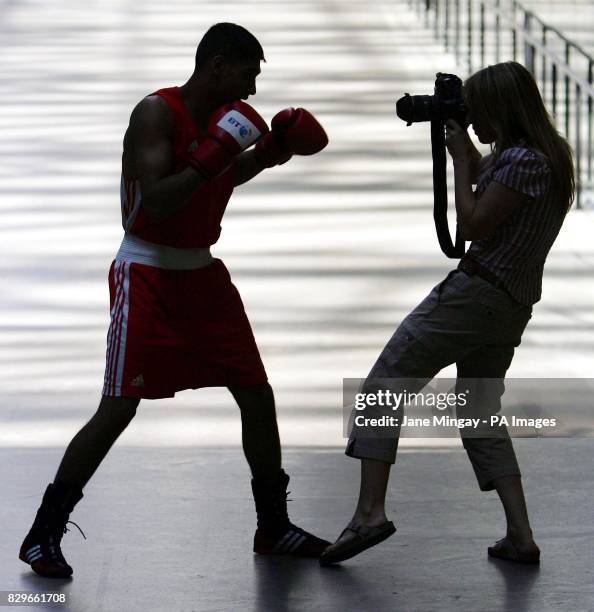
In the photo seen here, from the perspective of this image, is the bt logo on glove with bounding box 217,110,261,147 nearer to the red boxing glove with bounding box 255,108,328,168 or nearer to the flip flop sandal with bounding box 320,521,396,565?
the red boxing glove with bounding box 255,108,328,168

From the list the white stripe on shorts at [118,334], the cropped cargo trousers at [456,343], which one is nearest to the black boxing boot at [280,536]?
the cropped cargo trousers at [456,343]

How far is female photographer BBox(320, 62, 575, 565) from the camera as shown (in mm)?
4195

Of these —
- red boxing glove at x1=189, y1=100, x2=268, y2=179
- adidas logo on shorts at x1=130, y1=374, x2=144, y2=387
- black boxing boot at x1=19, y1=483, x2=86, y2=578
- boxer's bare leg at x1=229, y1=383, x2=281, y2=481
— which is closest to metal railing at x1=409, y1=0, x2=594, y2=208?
boxer's bare leg at x1=229, y1=383, x2=281, y2=481

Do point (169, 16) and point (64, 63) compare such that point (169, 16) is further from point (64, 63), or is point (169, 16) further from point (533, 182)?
point (533, 182)

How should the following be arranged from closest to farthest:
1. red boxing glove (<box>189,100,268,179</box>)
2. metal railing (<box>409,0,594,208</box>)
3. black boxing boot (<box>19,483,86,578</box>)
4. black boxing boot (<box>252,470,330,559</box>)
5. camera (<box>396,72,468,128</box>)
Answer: red boxing glove (<box>189,100,268,179</box>), black boxing boot (<box>19,483,86,578</box>), camera (<box>396,72,468,128</box>), black boxing boot (<box>252,470,330,559</box>), metal railing (<box>409,0,594,208</box>)

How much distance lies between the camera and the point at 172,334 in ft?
14.3

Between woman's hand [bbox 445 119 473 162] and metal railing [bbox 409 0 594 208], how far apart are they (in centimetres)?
473

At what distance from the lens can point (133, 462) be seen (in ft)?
17.5

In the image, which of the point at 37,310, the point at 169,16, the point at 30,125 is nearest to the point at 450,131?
the point at 37,310

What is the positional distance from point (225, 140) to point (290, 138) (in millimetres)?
340

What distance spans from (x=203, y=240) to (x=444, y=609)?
1252 mm

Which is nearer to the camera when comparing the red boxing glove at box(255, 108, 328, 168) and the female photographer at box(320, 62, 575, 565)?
the female photographer at box(320, 62, 575, 565)

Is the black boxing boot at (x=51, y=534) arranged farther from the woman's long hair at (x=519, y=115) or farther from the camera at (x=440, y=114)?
the woman's long hair at (x=519, y=115)

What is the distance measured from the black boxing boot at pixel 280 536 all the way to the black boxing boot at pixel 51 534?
55 cm
